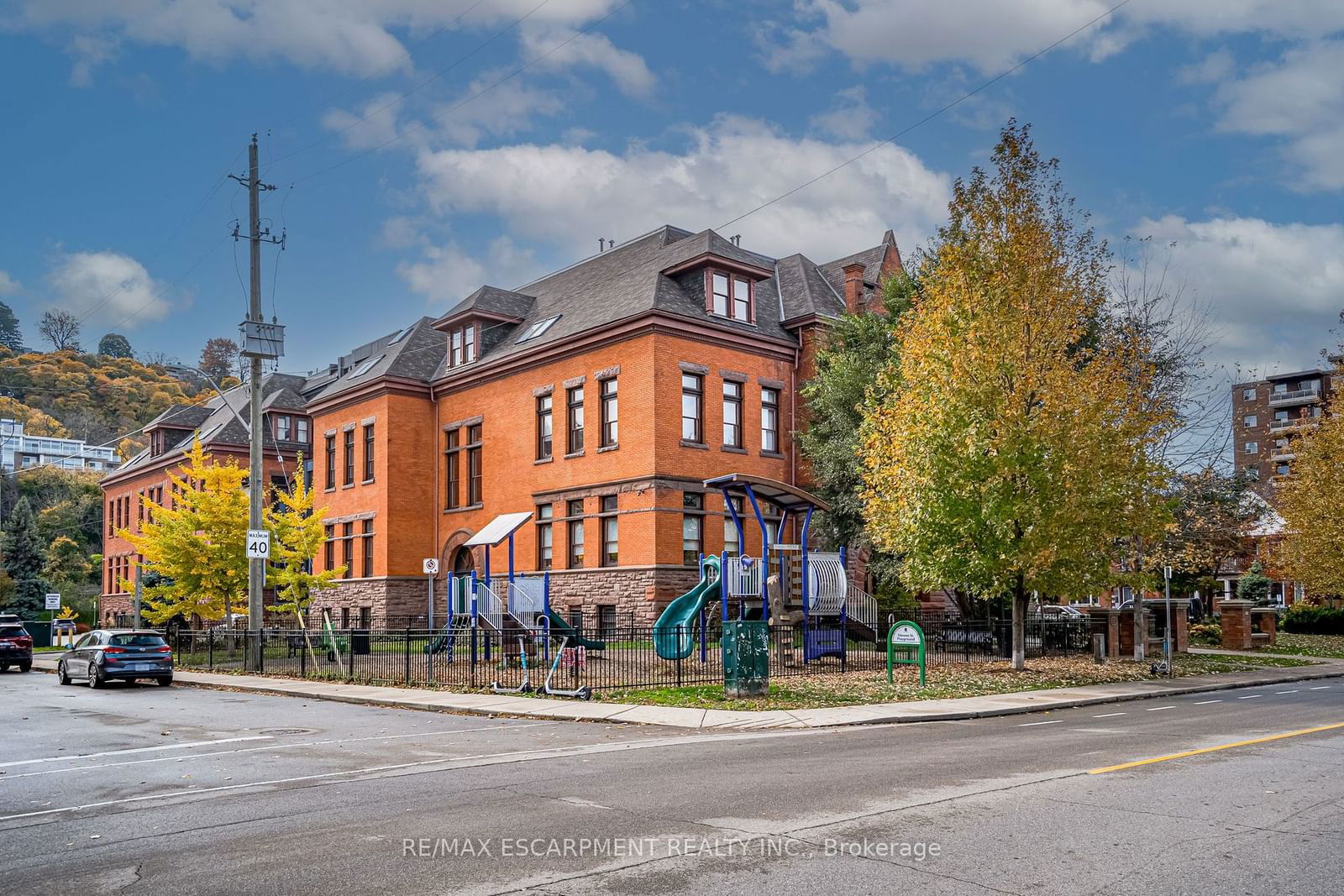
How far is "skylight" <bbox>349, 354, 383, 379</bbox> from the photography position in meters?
50.6

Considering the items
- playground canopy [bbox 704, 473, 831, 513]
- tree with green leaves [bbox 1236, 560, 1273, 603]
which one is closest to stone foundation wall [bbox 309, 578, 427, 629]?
playground canopy [bbox 704, 473, 831, 513]

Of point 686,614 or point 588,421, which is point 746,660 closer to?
point 686,614

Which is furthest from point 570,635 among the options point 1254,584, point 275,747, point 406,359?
point 1254,584

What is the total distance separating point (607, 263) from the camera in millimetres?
46281

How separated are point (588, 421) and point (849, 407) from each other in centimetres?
939

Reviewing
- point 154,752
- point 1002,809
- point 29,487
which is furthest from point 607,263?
point 29,487

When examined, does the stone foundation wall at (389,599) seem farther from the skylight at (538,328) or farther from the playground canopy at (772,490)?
the playground canopy at (772,490)

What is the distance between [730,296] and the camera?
40.1 meters

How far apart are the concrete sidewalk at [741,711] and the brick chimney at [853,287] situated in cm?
1916

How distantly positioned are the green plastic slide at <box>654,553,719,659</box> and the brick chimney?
1570 centimetres

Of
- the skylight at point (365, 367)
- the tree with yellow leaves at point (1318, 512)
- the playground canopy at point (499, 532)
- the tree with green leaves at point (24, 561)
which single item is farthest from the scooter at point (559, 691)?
the tree with green leaves at point (24, 561)

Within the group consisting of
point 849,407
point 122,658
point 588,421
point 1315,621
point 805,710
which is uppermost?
point 849,407

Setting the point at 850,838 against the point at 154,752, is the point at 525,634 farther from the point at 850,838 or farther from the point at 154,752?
the point at 850,838

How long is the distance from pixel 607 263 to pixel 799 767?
3624 cm
